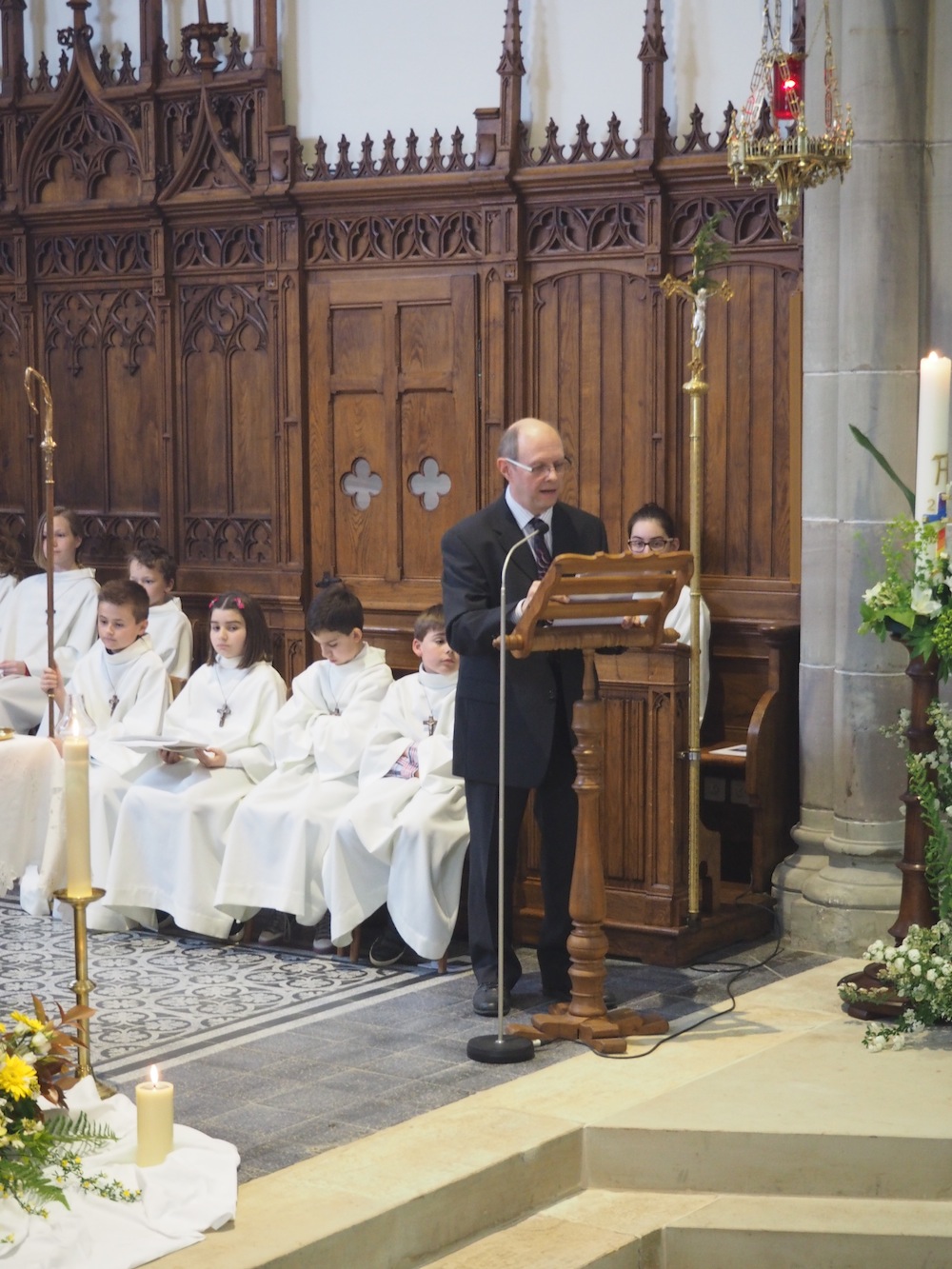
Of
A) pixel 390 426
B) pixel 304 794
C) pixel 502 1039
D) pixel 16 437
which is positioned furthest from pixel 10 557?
pixel 502 1039

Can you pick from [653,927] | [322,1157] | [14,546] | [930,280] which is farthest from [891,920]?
[14,546]

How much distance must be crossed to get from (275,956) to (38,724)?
2.57 meters

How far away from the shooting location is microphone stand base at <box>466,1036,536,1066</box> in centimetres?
512

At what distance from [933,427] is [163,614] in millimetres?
4228

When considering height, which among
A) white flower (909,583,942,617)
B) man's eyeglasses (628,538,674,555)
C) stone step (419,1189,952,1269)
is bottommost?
stone step (419,1189,952,1269)

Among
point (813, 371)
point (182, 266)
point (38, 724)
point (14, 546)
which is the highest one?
point (182, 266)

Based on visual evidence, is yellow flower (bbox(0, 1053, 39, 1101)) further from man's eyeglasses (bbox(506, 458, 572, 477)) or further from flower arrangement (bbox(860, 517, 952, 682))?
flower arrangement (bbox(860, 517, 952, 682))

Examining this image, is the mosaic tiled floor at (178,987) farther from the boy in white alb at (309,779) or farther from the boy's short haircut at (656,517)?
the boy's short haircut at (656,517)

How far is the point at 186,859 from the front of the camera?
6707 mm

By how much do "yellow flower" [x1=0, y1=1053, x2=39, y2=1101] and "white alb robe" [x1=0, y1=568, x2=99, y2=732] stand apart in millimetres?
4920

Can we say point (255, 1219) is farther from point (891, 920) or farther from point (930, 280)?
point (930, 280)

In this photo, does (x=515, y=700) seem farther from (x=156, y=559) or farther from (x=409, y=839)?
(x=156, y=559)

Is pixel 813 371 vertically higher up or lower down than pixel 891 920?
higher up

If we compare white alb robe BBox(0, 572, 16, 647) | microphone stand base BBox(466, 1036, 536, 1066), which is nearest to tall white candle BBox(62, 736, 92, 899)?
microphone stand base BBox(466, 1036, 536, 1066)
